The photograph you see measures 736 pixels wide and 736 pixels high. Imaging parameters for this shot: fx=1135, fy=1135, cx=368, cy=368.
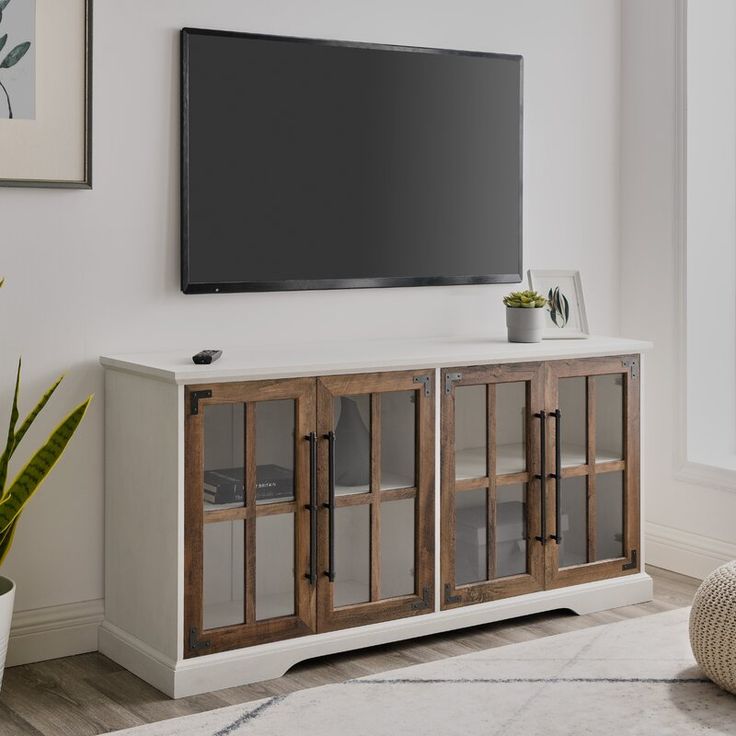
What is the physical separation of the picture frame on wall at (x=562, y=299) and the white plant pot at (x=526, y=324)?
0.17m

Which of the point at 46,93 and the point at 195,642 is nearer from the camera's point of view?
the point at 195,642

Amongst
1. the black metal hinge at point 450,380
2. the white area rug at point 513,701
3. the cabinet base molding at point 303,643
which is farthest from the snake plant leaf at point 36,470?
the black metal hinge at point 450,380

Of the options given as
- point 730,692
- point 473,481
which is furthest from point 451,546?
point 730,692

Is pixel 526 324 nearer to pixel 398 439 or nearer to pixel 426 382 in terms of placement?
pixel 426 382

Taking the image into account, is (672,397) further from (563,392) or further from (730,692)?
(730,692)

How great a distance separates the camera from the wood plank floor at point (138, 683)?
2705mm

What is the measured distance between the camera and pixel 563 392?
346 centimetres

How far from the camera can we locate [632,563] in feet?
11.9

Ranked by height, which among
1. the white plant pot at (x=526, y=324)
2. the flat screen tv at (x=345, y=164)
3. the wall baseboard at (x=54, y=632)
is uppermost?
the flat screen tv at (x=345, y=164)

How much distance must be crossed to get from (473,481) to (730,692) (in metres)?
0.94

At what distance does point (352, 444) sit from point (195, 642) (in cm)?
A: 67

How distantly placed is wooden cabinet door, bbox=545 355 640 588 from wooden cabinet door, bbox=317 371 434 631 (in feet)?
1.46

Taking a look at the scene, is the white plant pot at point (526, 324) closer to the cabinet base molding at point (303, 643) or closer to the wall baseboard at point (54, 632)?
the cabinet base molding at point (303, 643)

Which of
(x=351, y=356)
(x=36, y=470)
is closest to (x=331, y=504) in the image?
(x=351, y=356)
